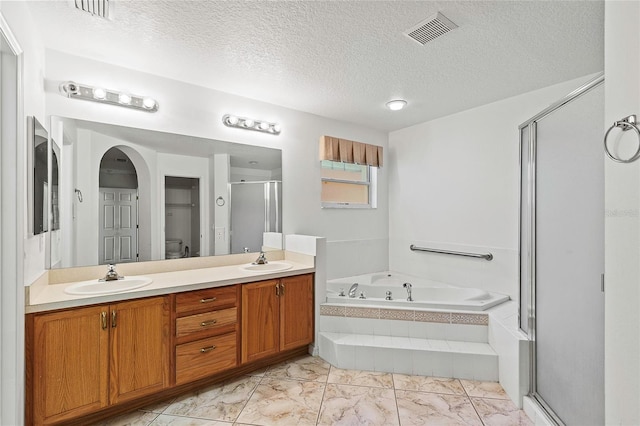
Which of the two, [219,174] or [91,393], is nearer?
[91,393]

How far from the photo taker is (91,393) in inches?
67.9

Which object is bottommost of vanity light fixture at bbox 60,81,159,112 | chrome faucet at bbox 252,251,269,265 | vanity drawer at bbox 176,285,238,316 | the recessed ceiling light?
vanity drawer at bbox 176,285,238,316

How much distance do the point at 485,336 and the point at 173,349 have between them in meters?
2.38

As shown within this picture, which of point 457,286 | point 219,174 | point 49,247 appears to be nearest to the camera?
point 49,247

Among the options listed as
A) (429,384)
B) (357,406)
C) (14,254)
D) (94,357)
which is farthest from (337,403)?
(14,254)

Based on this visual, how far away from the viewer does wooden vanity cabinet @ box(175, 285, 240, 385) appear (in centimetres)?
204

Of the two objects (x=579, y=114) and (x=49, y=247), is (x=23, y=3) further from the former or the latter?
(x=579, y=114)

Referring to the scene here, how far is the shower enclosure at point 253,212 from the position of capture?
9.39ft

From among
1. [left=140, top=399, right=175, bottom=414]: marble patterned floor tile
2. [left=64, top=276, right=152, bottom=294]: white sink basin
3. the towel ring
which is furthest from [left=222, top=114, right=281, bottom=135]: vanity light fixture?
the towel ring

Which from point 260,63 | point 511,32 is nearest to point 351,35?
point 260,63

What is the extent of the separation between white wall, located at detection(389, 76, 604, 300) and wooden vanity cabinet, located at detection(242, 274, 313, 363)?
1736 mm

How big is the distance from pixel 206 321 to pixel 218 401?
1.77ft

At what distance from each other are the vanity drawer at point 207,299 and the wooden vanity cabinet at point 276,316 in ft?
0.32

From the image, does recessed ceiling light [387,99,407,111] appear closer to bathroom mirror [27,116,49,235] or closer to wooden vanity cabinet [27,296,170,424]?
wooden vanity cabinet [27,296,170,424]
